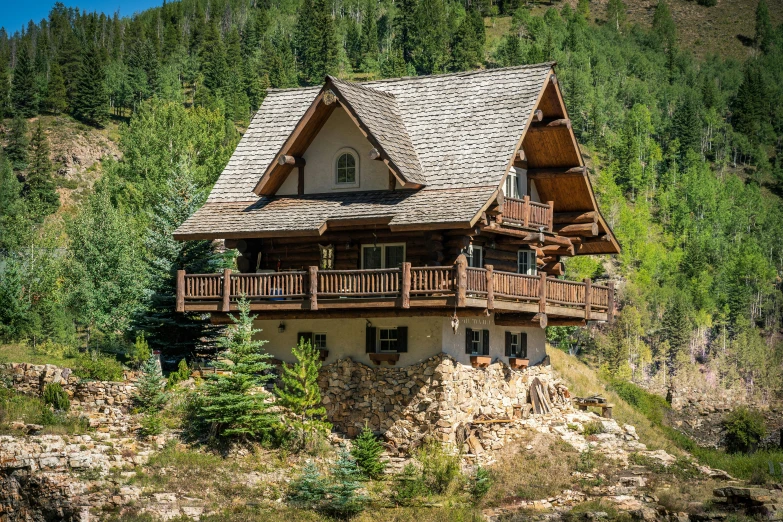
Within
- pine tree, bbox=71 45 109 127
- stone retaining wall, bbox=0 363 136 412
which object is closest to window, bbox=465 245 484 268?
stone retaining wall, bbox=0 363 136 412

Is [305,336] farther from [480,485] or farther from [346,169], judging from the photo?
[480,485]

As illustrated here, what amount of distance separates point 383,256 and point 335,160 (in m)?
3.95

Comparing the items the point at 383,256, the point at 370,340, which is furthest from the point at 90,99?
the point at 370,340

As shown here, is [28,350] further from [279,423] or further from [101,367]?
[279,423]

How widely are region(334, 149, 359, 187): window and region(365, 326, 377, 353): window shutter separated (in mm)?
5190

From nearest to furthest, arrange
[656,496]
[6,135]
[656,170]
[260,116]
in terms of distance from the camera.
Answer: [656,496], [260,116], [6,135], [656,170]

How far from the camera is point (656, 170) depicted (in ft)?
575

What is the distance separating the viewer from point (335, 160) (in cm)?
4162

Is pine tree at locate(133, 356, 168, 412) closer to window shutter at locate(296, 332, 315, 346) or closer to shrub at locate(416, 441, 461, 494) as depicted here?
window shutter at locate(296, 332, 315, 346)

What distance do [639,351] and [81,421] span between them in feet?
311

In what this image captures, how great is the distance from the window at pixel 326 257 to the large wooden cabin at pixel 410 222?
6cm

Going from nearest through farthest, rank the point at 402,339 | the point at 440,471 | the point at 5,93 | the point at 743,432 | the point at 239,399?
the point at 440,471 → the point at 239,399 → the point at 402,339 → the point at 743,432 → the point at 5,93

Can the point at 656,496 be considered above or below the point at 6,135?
below

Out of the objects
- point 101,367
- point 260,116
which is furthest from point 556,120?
point 101,367
